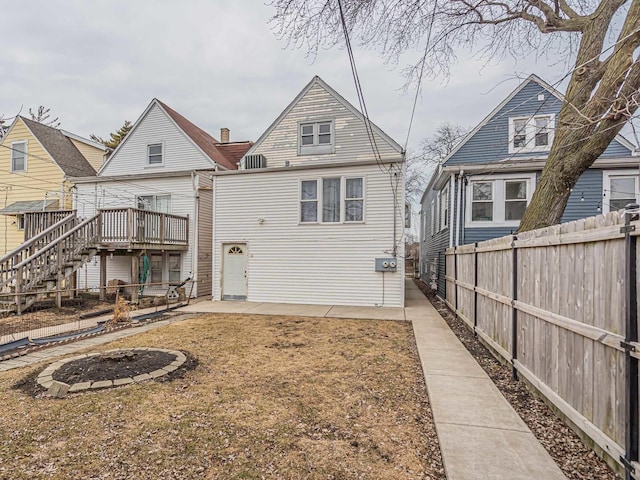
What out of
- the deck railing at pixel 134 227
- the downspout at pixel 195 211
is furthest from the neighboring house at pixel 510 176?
the deck railing at pixel 134 227

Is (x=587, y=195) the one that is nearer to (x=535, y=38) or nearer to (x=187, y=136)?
(x=535, y=38)

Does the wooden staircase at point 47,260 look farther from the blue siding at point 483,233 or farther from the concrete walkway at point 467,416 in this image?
the blue siding at point 483,233

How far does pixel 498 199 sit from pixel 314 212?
603 centimetres

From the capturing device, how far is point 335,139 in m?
11.9

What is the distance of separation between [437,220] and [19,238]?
18763 mm

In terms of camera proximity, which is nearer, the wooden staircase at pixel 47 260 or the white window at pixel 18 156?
the wooden staircase at pixel 47 260

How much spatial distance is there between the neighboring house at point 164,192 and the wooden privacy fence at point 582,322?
11.4 metres

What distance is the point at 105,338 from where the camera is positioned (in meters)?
6.65

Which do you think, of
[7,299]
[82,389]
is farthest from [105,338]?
[7,299]

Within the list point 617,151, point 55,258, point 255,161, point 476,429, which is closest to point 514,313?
point 476,429

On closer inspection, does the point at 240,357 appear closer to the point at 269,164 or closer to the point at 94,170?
the point at 269,164

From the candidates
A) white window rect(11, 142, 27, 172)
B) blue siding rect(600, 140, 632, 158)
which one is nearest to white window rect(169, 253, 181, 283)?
white window rect(11, 142, 27, 172)

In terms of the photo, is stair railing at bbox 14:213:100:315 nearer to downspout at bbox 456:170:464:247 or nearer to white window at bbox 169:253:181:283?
white window at bbox 169:253:181:283

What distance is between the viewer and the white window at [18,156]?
15.3 m
